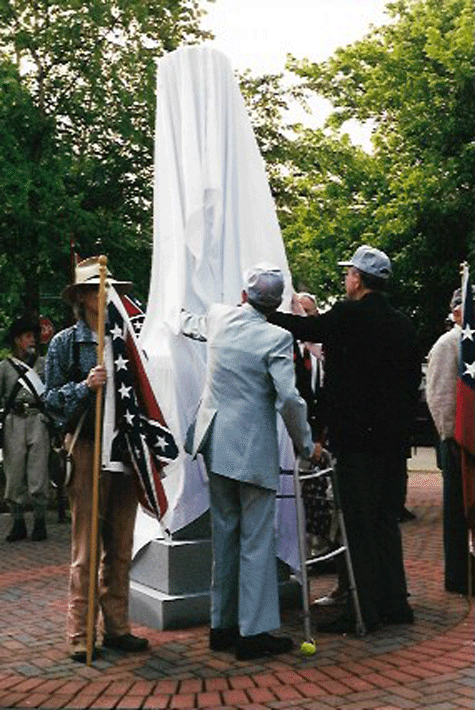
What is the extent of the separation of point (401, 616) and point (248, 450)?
1.52 m

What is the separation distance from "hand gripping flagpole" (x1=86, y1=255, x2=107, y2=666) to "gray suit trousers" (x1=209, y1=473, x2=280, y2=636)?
2.05 ft

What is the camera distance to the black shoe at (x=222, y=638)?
5461 millimetres

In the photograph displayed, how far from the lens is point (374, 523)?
20.0ft

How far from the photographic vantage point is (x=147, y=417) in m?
5.52

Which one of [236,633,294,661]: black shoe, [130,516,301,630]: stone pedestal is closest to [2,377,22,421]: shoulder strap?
[130,516,301,630]: stone pedestal

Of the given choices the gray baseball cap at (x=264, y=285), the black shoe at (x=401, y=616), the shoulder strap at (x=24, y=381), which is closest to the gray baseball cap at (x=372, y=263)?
the gray baseball cap at (x=264, y=285)

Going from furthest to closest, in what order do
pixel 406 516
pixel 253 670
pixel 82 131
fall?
pixel 82 131
pixel 406 516
pixel 253 670

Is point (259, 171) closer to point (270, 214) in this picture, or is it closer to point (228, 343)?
point (270, 214)

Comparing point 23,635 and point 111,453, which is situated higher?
point 111,453

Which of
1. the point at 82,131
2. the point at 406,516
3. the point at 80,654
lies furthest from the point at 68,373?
the point at 82,131

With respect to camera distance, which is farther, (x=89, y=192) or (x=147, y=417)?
(x=89, y=192)

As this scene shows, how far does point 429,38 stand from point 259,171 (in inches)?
875

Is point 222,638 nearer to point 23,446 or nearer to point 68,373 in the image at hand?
point 68,373

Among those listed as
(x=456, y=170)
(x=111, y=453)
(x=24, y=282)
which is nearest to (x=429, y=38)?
(x=456, y=170)
